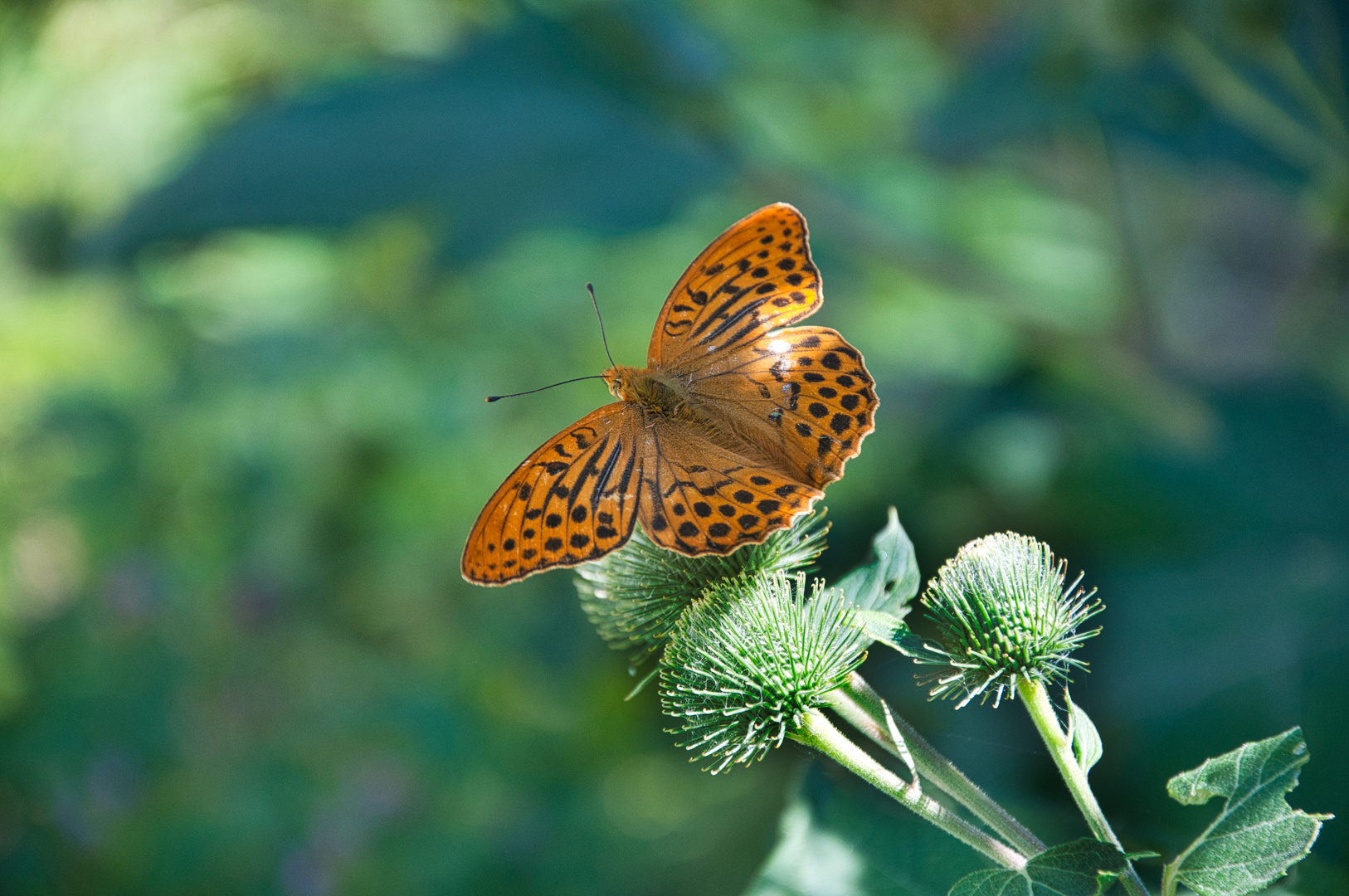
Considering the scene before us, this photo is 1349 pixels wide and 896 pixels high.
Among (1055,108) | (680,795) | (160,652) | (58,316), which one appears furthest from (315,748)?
(1055,108)

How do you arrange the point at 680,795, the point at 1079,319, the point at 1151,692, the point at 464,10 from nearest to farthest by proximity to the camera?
the point at 1151,692, the point at 680,795, the point at 1079,319, the point at 464,10

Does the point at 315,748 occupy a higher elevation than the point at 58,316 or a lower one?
lower

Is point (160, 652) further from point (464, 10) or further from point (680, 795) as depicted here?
point (464, 10)

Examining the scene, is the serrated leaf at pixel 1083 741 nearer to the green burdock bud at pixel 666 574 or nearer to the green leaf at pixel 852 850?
the green leaf at pixel 852 850

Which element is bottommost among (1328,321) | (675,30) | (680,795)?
(680,795)

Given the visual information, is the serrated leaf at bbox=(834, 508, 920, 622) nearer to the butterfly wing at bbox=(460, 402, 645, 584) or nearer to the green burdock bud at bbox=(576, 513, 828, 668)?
the green burdock bud at bbox=(576, 513, 828, 668)

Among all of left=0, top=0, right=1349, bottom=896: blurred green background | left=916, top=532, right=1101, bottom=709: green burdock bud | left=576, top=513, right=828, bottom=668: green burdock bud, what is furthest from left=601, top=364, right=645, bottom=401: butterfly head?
left=0, top=0, right=1349, bottom=896: blurred green background

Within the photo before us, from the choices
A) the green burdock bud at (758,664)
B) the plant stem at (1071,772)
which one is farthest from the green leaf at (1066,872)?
the green burdock bud at (758,664)
